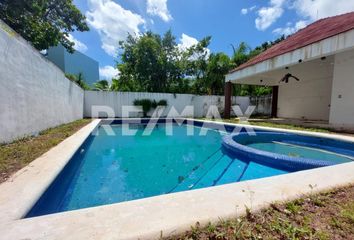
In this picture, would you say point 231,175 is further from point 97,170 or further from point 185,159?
point 97,170

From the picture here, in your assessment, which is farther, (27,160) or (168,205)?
(27,160)

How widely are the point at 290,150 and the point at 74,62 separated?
2978 cm

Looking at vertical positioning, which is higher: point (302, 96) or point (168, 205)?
point (302, 96)

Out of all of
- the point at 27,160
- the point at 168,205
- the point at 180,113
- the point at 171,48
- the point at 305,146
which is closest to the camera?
the point at 168,205

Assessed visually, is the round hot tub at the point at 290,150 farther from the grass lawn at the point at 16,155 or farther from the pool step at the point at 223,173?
the grass lawn at the point at 16,155

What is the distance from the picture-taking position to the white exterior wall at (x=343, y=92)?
6.56m

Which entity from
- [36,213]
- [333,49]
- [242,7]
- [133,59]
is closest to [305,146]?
[333,49]

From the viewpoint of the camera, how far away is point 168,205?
1.61 metres

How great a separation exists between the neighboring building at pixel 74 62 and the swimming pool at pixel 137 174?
808 inches

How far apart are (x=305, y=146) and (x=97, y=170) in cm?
614

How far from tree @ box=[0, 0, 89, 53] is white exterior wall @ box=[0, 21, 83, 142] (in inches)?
131

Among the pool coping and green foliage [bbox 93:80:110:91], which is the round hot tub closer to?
the pool coping

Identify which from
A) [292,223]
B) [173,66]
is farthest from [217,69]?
[292,223]

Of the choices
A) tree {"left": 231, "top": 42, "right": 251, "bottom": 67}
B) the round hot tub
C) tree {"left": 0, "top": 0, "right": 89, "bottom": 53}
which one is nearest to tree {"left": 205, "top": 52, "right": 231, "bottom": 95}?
tree {"left": 231, "top": 42, "right": 251, "bottom": 67}
